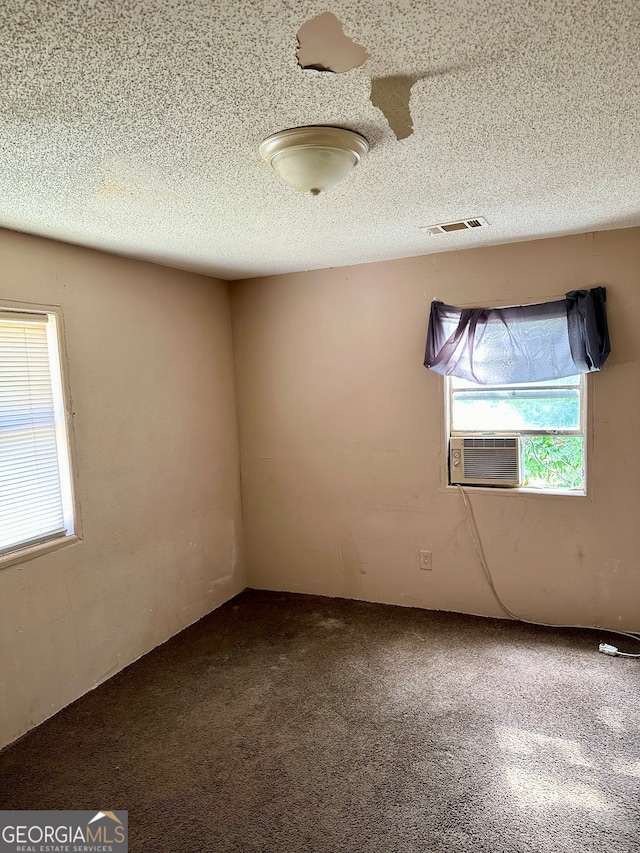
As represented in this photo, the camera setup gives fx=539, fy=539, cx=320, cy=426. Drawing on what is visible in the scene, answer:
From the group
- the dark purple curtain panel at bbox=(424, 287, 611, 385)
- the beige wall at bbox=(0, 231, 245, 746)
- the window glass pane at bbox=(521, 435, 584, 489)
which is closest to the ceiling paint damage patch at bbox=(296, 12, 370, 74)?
the beige wall at bbox=(0, 231, 245, 746)

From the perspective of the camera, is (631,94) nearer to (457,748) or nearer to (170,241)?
(170,241)

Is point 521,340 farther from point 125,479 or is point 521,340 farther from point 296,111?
point 125,479

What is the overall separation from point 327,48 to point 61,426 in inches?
86.1

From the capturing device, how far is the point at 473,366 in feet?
10.8

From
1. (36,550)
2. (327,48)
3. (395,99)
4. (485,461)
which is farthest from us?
(485,461)

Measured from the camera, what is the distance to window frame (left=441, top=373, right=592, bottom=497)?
311 centimetres

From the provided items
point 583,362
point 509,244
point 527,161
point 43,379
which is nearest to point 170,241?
point 43,379

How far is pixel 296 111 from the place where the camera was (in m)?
1.50

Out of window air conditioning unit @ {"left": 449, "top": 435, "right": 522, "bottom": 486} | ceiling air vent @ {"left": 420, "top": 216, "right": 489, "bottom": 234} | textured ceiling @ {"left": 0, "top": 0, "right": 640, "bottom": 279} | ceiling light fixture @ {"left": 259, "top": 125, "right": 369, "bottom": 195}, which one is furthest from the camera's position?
window air conditioning unit @ {"left": 449, "top": 435, "right": 522, "bottom": 486}

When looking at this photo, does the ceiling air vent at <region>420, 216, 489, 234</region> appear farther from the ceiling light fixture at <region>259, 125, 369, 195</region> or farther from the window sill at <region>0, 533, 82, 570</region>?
the window sill at <region>0, 533, 82, 570</region>

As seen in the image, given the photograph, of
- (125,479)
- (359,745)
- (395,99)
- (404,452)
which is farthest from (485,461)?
(395,99)

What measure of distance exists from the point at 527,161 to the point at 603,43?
708 mm

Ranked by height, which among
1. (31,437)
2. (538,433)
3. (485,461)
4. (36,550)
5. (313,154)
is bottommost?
(36,550)

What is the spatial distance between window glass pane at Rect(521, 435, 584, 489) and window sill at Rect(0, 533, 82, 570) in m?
2.62
